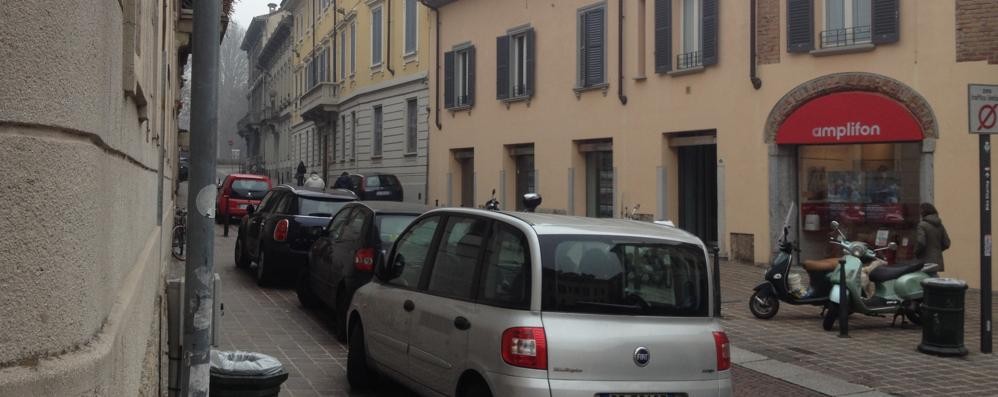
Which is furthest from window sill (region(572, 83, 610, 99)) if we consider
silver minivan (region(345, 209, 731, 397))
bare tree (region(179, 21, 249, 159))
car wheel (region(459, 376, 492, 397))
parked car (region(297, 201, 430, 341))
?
bare tree (region(179, 21, 249, 159))

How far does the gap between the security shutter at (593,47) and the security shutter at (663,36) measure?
2.12 metres

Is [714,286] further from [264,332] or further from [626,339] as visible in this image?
[264,332]

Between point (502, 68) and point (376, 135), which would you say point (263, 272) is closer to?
point (502, 68)

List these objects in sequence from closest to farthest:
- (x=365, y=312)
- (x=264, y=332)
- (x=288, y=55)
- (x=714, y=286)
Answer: (x=714, y=286) → (x=365, y=312) → (x=264, y=332) → (x=288, y=55)

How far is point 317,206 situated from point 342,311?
4.46 meters

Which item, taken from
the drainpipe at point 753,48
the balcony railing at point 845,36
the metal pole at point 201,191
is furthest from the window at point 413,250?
the drainpipe at point 753,48

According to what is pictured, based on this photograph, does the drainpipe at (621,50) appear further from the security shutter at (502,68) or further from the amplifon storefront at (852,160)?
the security shutter at (502,68)

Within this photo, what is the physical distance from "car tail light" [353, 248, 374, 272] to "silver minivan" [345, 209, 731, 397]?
11.2 ft

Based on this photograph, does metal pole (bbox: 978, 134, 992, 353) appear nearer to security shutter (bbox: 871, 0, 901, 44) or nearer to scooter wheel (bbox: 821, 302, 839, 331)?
scooter wheel (bbox: 821, 302, 839, 331)

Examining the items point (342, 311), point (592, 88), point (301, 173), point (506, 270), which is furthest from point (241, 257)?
point (301, 173)

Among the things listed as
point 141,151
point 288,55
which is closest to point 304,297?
point 141,151

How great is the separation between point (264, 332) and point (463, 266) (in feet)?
16.0

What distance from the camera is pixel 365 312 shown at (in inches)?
301

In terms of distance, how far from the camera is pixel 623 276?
18.5 feet
